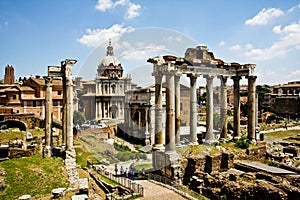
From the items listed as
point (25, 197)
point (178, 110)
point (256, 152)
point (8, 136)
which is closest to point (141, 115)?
point (8, 136)

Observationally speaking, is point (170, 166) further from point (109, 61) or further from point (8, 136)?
point (109, 61)

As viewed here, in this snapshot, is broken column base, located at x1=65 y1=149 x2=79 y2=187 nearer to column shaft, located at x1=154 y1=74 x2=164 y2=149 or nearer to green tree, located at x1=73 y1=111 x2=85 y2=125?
column shaft, located at x1=154 y1=74 x2=164 y2=149

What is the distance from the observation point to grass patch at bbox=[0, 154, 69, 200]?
13312 mm

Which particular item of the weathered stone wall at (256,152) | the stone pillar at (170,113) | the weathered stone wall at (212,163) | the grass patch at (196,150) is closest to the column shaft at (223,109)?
the weathered stone wall at (256,152)

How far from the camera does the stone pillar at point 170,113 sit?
18062 mm

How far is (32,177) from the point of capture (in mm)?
14719

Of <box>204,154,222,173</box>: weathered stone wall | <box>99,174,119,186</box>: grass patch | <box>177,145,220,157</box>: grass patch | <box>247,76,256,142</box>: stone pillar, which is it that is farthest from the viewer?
<box>247,76,256,142</box>: stone pillar

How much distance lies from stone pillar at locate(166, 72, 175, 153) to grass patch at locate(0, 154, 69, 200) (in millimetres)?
7018

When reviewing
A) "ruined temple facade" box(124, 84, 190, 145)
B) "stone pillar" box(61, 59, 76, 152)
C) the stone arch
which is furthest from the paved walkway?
"ruined temple facade" box(124, 84, 190, 145)

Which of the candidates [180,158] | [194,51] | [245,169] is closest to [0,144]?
[180,158]

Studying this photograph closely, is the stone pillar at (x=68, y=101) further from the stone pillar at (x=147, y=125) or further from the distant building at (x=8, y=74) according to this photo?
the distant building at (x=8, y=74)

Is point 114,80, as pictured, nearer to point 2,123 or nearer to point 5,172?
point 2,123

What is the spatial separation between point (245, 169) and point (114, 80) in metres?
49.3

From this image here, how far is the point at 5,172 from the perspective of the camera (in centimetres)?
1474
